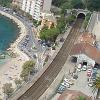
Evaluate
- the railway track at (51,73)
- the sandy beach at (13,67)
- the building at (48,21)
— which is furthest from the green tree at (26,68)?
the building at (48,21)

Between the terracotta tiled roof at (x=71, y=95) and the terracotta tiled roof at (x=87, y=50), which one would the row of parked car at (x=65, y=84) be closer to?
the terracotta tiled roof at (x=71, y=95)

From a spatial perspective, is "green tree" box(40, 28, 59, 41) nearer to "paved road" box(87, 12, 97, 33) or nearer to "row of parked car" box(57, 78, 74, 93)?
"paved road" box(87, 12, 97, 33)

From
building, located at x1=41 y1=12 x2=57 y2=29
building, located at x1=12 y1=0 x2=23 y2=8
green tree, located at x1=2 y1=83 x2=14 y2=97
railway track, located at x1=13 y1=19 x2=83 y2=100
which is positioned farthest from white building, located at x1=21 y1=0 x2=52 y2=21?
green tree, located at x1=2 y1=83 x2=14 y2=97

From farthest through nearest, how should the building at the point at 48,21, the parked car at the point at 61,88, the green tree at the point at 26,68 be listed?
the building at the point at 48,21 → the green tree at the point at 26,68 → the parked car at the point at 61,88

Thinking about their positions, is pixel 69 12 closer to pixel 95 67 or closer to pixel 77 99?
pixel 95 67

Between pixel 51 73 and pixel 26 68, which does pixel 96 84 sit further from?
pixel 26 68

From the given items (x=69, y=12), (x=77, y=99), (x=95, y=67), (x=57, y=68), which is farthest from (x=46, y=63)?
(x=69, y=12)
